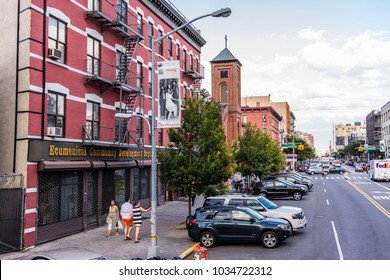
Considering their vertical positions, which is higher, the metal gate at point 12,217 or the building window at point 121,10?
the building window at point 121,10

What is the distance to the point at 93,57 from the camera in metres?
21.1

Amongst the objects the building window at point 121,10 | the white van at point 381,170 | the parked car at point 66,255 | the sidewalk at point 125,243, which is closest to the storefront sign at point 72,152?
the sidewalk at point 125,243

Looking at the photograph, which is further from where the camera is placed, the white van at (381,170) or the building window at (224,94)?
the building window at (224,94)

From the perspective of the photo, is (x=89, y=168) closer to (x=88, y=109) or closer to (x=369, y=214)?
(x=88, y=109)

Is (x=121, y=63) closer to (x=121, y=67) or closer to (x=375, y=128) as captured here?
(x=121, y=67)

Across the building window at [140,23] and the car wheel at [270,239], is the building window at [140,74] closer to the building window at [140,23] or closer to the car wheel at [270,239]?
the building window at [140,23]

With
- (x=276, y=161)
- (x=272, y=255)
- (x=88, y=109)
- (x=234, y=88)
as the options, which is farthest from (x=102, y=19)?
(x=234, y=88)

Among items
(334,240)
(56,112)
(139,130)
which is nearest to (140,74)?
(139,130)

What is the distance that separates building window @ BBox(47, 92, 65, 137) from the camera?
57.8ft

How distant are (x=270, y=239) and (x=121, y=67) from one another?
13761mm

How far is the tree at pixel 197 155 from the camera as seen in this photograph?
65.3 ft

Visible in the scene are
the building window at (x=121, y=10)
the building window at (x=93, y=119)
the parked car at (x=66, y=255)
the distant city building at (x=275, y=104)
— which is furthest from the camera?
the distant city building at (x=275, y=104)

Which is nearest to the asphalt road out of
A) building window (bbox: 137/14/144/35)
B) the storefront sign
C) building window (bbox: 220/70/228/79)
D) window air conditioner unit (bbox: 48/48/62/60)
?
the storefront sign

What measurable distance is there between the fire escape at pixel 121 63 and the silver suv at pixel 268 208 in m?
6.96
